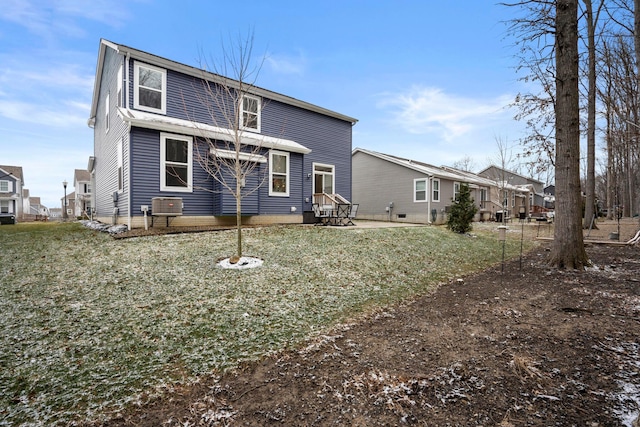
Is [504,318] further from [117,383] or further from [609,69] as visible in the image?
[609,69]

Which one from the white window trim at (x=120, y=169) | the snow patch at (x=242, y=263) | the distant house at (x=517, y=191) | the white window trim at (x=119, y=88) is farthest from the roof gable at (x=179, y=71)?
the distant house at (x=517, y=191)

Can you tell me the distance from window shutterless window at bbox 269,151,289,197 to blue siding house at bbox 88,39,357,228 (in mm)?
42

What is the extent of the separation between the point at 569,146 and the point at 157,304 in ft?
28.8

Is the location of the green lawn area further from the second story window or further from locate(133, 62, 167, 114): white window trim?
the second story window

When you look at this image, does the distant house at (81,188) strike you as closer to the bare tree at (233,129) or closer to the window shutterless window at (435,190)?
the bare tree at (233,129)

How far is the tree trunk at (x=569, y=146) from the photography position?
6688 millimetres

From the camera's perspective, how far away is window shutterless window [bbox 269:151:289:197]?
12.4 meters

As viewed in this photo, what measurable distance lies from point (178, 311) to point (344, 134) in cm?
1437

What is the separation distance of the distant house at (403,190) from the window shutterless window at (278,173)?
32.6ft

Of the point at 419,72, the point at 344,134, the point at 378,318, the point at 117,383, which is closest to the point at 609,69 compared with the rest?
the point at 419,72

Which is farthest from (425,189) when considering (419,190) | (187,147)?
(187,147)

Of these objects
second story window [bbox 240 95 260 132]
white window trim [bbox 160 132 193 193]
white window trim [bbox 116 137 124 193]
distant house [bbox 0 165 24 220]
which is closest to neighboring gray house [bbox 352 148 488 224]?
second story window [bbox 240 95 260 132]

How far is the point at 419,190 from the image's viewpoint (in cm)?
1938

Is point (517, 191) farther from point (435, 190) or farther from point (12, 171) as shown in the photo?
point (12, 171)
